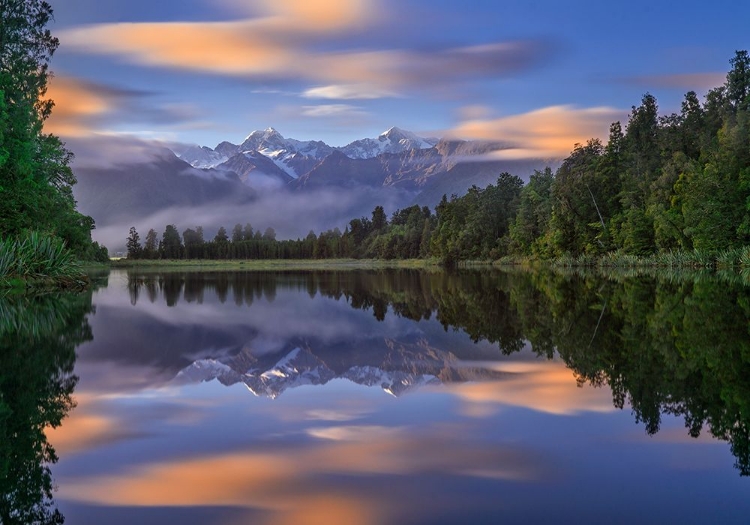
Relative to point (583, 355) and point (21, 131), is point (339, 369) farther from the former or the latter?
point (21, 131)

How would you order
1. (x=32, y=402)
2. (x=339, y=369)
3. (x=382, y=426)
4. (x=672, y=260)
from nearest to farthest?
(x=382, y=426), (x=32, y=402), (x=339, y=369), (x=672, y=260)

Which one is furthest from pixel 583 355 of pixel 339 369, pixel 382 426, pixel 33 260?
pixel 33 260

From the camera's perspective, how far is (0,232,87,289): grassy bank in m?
35.9

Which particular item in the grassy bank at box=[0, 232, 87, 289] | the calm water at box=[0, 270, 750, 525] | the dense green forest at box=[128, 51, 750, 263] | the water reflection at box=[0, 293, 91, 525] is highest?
the dense green forest at box=[128, 51, 750, 263]

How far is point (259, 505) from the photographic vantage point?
20.5ft

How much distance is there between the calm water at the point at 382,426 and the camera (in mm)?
6293

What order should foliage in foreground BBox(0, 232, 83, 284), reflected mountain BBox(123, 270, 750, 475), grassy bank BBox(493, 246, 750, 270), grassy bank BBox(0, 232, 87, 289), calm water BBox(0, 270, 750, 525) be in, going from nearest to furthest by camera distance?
calm water BBox(0, 270, 750, 525), reflected mountain BBox(123, 270, 750, 475), foliage in foreground BBox(0, 232, 83, 284), grassy bank BBox(0, 232, 87, 289), grassy bank BBox(493, 246, 750, 270)

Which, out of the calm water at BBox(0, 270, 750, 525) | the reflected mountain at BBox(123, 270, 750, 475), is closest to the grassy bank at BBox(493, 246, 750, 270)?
the reflected mountain at BBox(123, 270, 750, 475)

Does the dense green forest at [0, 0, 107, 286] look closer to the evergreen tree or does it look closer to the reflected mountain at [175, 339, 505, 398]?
the evergreen tree

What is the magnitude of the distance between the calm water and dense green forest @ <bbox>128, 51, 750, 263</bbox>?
46902 millimetres

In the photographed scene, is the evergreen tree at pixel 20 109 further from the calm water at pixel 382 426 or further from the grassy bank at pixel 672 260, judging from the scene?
the grassy bank at pixel 672 260

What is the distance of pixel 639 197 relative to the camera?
84.7 m

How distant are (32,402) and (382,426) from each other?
16.8ft

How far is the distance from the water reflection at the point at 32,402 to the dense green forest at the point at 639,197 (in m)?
54.6
